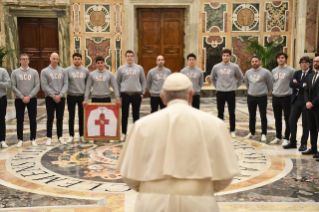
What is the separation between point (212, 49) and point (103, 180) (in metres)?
8.84

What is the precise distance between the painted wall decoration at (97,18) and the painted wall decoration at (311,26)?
6.27 metres

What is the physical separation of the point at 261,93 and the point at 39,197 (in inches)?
175

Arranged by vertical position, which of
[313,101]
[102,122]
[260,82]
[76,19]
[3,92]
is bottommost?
[102,122]

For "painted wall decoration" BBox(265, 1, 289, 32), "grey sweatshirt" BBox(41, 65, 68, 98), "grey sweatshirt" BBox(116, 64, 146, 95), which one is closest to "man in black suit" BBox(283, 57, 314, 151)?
"grey sweatshirt" BBox(116, 64, 146, 95)

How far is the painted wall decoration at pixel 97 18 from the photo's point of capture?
12.7 meters

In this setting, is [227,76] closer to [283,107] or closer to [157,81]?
[283,107]

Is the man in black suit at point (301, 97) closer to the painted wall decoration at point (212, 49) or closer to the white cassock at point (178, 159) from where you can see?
the white cassock at point (178, 159)

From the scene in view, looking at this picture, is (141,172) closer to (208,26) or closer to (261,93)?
(261,93)

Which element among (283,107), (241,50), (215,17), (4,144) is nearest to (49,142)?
(4,144)

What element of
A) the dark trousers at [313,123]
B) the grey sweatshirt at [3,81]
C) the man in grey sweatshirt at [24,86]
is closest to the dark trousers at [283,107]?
the dark trousers at [313,123]

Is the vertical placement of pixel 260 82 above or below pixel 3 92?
above

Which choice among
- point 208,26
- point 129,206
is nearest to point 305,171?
point 129,206

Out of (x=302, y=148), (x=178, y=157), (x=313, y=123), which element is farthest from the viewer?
(x=302, y=148)

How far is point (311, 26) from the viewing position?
1241cm
